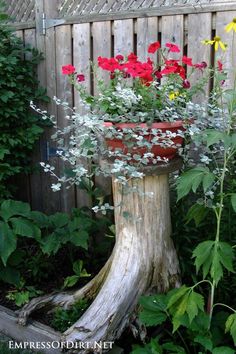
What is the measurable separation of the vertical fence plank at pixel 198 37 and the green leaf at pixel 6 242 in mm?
1614

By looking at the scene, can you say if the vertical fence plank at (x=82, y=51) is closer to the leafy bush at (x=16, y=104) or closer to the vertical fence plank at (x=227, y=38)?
the leafy bush at (x=16, y=104)

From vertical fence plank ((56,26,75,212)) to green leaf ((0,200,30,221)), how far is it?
2.80 feet

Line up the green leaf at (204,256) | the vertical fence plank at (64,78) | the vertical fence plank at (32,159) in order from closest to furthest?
the green leaf at (204,256) < the vertical fence plank at (64,78) < the vertical fence plank at (32,159)

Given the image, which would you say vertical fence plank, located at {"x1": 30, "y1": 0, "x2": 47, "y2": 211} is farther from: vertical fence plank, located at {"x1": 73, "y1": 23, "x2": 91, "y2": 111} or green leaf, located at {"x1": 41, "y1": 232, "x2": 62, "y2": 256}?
green leaf, located at {"x1": 41, "y1": 232, "x2": 62, "y2": 256}

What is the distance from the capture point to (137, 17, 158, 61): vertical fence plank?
349cm

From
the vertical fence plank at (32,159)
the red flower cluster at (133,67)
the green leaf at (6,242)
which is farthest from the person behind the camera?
the vertical fence plank at (32,159)

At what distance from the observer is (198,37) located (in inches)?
130

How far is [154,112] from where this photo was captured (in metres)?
2.71

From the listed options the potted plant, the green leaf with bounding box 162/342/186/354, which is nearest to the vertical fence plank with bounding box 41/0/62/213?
the potted plant

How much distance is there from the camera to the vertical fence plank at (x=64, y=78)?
4.06 meters

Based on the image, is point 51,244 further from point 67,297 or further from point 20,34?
point 20,34

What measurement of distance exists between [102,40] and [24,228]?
5.33 feet

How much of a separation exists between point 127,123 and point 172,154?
0.36 metres

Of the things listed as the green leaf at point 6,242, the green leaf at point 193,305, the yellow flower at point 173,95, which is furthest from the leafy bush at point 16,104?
the green leaf at point 193,305
